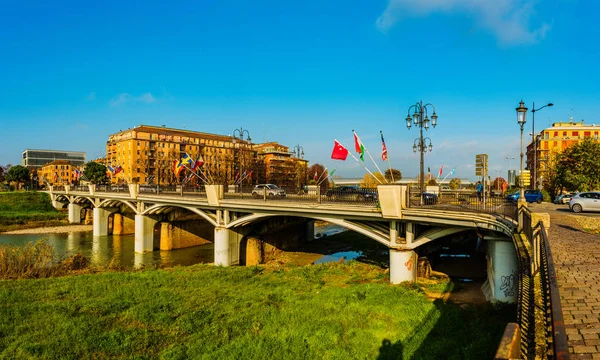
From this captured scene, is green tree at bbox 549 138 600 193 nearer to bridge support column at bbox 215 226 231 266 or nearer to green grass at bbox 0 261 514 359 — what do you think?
green grass at bbox 0 261 514 359

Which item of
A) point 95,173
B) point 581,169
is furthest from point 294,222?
point 95,173

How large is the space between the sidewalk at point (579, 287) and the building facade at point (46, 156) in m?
167

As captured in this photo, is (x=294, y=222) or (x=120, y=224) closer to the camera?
(x=294, y=222)

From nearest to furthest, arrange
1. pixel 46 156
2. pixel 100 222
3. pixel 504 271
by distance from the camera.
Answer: pixel 504 271 < pixel 100 222 < pixel 46 156

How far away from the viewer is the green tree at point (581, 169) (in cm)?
3828

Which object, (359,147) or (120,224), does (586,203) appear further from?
(120,224)

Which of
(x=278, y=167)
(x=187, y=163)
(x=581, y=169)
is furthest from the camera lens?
(x=278, y=167)

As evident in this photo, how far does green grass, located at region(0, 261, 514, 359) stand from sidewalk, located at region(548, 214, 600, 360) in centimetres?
308

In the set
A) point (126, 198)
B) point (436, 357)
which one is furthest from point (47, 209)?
point (436, 357)

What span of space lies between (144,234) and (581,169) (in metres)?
45.2

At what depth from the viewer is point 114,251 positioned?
35.8 m

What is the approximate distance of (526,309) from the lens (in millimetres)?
6277

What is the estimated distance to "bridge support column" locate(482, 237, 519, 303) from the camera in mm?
13898

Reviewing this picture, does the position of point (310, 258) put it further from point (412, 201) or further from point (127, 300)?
point (127, 300)
